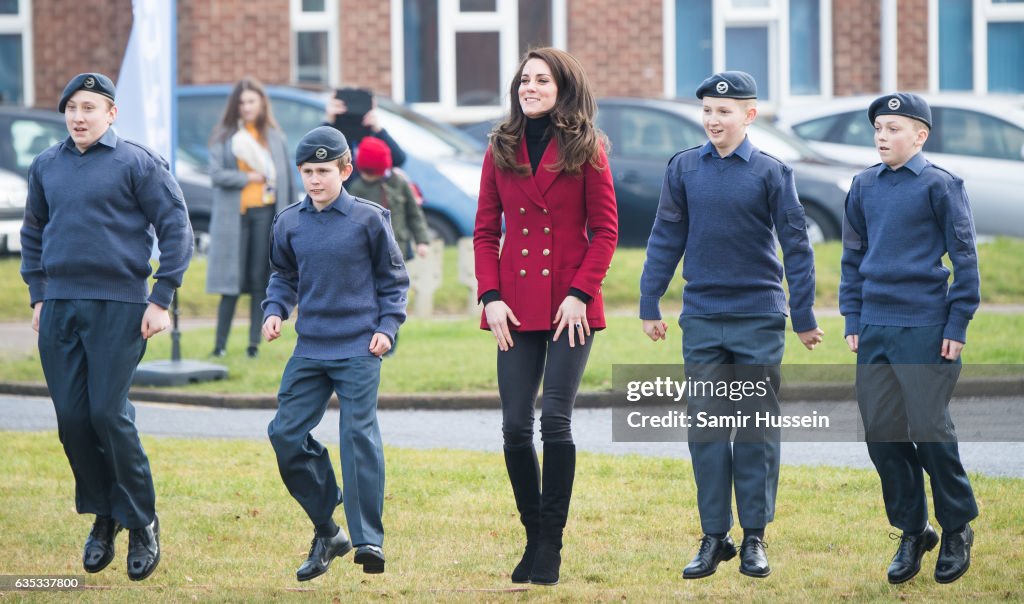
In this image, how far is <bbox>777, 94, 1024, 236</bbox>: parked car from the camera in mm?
18172

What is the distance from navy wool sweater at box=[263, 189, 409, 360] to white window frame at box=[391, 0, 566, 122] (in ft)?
53.8

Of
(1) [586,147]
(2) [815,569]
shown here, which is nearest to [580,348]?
(1) [586,147]

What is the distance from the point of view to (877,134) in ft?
21.1

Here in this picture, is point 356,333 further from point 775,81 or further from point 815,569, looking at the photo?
point 775,81

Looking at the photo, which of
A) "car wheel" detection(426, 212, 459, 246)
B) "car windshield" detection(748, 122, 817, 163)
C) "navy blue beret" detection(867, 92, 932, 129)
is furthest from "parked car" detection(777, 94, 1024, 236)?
"navy blue beret" detection(867, 92, 932, 129)

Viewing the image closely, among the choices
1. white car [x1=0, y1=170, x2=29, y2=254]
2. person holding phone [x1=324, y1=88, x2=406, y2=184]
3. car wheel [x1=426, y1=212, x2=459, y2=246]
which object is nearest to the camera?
person holding phone [x1=324, y1=88, x2=406, y2=184]

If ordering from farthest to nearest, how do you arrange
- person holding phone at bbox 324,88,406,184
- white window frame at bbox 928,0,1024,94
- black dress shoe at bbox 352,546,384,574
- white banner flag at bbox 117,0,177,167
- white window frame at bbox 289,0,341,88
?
white window frame at bbox 928,0,1024,94, white window frame at bbox 289,0,341,88, person holding phone at bbox 324,88,406,184, white banner flag at bbox 117,0,177,167, black dress shoe at bbox 352,546,384,574

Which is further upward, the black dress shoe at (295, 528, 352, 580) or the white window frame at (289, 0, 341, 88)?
the white window frame at (289, 0, 341, 88)

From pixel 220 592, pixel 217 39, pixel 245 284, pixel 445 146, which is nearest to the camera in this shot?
pixel 220 592

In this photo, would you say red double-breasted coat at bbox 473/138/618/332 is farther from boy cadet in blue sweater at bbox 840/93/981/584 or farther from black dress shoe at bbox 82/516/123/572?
black dress shoe at bbox 82/516/123/572

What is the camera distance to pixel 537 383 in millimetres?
6449

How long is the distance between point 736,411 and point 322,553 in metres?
1.64

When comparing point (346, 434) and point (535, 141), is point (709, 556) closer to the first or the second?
point (346, 434)

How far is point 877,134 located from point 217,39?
1664 centimetres
